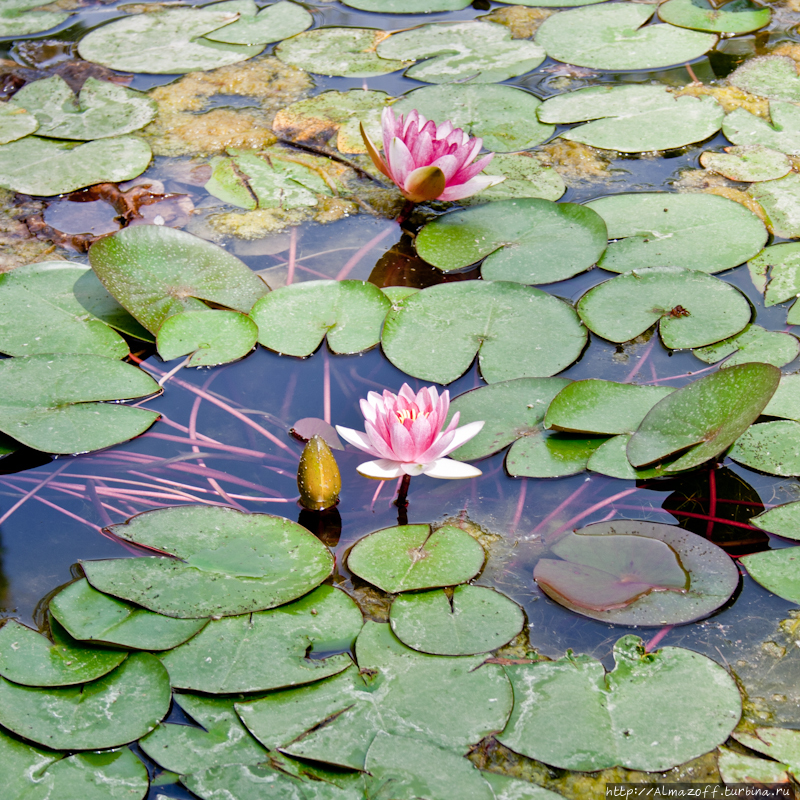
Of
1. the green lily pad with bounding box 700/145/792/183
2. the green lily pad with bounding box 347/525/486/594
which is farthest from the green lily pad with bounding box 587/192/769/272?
the green lily pad with bounding box 347/525/486/594

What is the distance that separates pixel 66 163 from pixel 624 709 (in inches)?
123

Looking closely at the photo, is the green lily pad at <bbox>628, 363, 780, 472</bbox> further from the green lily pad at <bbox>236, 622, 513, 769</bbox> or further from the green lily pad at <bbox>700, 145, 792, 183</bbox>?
the green lily pad at <bbox>700, 145, 792, 183</bbox>

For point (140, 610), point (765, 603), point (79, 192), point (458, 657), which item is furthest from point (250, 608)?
point (79, 192)

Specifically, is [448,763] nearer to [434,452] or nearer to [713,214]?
[434,452]

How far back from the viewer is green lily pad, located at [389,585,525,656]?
1.63 metres

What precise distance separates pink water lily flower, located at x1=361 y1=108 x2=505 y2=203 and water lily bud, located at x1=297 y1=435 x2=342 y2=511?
1281 mm

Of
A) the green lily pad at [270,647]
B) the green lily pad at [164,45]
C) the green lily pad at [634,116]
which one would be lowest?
the green lily pad at [270,647]

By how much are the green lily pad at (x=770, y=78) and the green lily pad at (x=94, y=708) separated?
3670mm

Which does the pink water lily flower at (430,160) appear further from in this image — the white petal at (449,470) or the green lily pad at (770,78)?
the green lily pad at (770,78)

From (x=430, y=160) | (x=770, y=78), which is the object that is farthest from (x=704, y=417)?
(x=770, y=78)

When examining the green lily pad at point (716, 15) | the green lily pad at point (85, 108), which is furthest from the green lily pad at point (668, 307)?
the green lily pad at point (85, 108)

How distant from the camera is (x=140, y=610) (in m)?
1.70

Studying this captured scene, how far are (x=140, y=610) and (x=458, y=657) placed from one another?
2.50ft

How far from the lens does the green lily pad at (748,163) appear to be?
3020 millimetres
